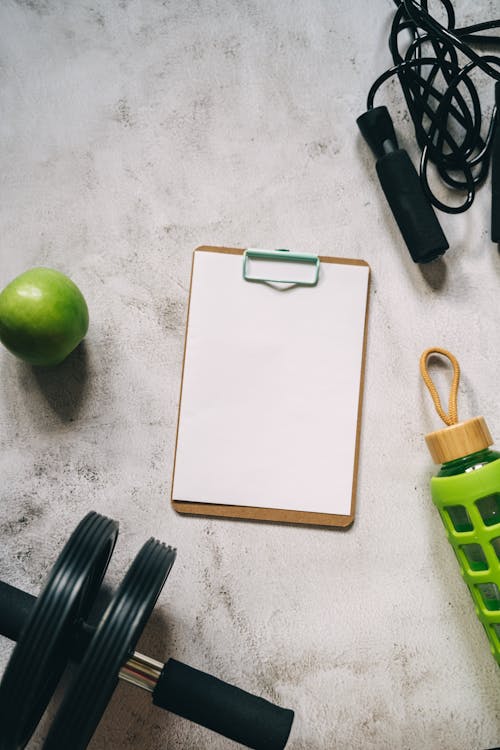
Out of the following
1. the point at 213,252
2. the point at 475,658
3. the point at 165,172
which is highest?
the point at 165,172

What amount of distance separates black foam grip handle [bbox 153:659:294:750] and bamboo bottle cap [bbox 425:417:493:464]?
0.32m

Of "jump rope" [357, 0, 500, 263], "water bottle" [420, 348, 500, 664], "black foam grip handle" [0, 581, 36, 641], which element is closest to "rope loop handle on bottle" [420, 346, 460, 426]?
"water bottle" [420, 348, 500, 664]

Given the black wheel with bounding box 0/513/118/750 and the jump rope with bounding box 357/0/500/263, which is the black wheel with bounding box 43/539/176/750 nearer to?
the black wheel with bounding box 0/513/118/750

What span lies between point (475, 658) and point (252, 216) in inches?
23.2

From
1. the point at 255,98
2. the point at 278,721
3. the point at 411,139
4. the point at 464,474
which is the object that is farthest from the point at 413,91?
the point at 278,721

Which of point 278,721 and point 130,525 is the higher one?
point 130,525

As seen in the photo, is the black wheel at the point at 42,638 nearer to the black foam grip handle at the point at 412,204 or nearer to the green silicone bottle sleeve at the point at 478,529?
the green silicone bottle sleeve at the point at 478,529

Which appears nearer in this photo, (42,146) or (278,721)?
(278,721)

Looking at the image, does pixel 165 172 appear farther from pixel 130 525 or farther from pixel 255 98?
pixel 130 525

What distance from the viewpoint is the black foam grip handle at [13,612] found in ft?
1.92

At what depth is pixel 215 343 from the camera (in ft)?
2.37

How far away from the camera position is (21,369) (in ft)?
2.39

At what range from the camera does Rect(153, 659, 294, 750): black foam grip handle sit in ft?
1.86

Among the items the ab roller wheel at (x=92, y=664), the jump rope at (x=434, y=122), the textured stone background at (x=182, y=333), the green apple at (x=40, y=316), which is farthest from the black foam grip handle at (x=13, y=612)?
the jump rope at (x=434, y=122)
